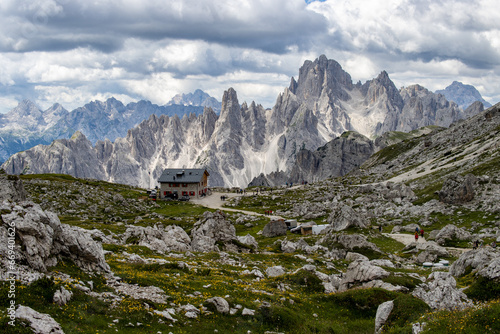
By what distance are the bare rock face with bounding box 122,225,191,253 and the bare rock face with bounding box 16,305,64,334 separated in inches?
1121

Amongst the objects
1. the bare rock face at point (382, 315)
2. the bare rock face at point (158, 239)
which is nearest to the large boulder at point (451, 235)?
the bare rock face at point (382, 315)

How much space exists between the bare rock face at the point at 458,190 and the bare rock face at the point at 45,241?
2787 inches

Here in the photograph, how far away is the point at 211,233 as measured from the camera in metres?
55.4

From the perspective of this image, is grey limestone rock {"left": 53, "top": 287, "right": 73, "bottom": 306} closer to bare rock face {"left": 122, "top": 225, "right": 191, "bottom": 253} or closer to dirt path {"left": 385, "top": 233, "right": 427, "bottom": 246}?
bare rock face {"left": 122, "top": 225, "right": 191, "bottom": 253}

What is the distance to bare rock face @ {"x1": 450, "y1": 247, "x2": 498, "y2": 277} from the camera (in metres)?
34.7

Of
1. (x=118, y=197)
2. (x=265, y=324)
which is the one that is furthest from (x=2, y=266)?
(x=118, y=197)

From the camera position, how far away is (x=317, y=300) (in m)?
27.9

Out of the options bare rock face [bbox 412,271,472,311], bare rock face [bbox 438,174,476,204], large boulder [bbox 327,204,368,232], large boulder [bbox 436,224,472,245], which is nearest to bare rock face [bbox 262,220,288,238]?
large boulder [bbox 327,204,368,232]

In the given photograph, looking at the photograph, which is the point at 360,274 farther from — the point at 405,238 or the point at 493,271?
the point at 405,238

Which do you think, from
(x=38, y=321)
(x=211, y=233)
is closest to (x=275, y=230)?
(x=211, y=233)

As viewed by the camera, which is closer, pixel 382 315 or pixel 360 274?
pixel 382 315

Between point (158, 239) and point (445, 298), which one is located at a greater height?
point (445, 298)

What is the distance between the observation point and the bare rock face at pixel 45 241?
21.8 metres

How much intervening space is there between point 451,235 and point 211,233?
36497mm
